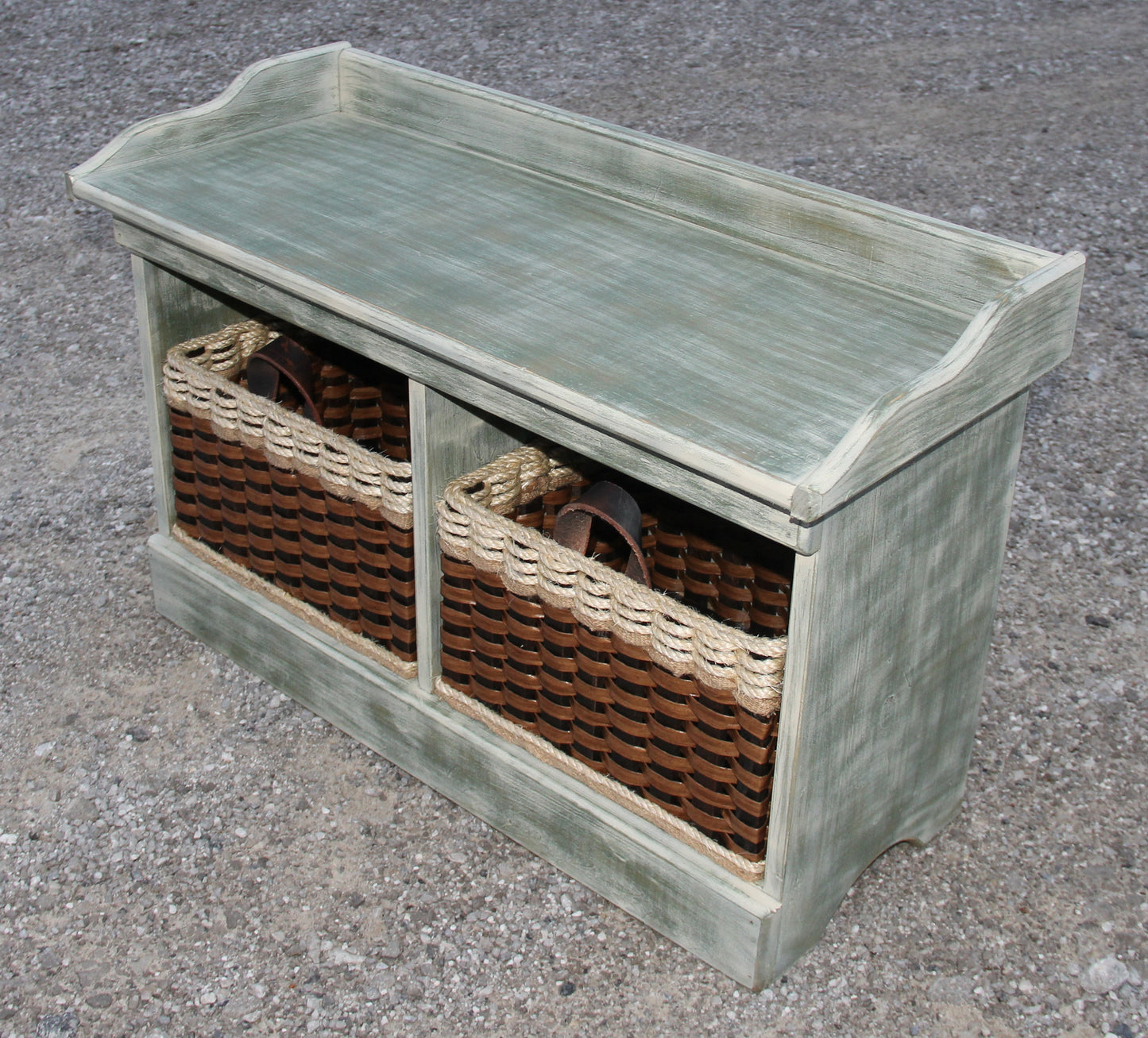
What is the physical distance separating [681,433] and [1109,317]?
2758 mm

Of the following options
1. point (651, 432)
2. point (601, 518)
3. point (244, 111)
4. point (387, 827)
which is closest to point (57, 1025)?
point (387, 827)

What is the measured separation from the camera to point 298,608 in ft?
9.19

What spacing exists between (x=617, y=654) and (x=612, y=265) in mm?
634

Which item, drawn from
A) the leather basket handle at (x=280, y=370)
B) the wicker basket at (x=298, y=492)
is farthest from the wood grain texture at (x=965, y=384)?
the leather basket handle at (x=280, y=370)

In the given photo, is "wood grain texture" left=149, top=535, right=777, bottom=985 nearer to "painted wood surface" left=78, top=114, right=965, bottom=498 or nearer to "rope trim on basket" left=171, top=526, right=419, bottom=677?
"rope trim on basket" left=171, top=526, right=419, bottom=677

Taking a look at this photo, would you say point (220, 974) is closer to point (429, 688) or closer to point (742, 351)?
point (429, 688)

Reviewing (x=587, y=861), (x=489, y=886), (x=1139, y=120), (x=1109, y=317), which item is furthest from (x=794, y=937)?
(x=1139, y=120)

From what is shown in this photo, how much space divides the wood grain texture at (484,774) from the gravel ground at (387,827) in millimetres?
45

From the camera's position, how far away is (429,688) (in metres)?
2.62

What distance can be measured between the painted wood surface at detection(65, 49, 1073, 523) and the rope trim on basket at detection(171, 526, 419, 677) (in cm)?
68

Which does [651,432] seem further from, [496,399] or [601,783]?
[601,783]

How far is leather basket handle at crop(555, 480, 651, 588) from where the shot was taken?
2395mm

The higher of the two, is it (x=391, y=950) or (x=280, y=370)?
(x=280, y=370)

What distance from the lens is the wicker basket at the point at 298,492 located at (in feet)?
8.37
